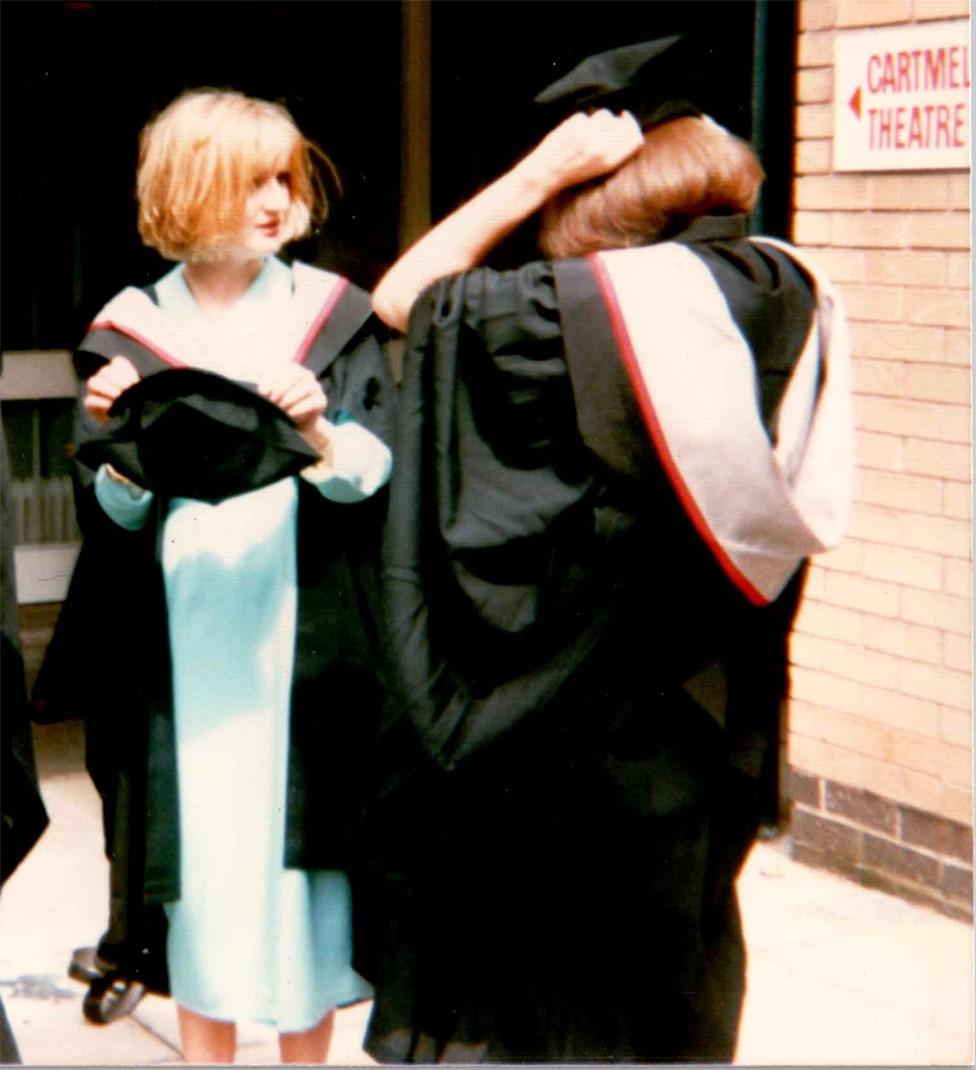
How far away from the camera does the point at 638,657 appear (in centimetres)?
279

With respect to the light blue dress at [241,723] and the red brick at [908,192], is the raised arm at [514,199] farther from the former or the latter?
the red brick at [908,192]

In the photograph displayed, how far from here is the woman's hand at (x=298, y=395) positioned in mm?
3191

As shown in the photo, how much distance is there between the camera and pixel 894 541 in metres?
5.05

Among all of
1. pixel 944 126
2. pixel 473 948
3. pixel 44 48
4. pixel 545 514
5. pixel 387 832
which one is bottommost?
pixel 473 948

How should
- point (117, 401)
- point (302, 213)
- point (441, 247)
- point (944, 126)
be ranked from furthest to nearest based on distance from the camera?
point (944, 126)
point (302, 213)
point (117, 401)
point (441, 247)

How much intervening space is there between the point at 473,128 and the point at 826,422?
478 cm

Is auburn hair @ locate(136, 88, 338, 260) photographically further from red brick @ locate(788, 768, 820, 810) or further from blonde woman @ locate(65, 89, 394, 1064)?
red brick @ locate(788, 768, 820, 810)

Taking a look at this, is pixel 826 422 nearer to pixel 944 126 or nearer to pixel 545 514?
pixel 545 514

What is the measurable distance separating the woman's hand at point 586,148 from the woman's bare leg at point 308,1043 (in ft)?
5.53

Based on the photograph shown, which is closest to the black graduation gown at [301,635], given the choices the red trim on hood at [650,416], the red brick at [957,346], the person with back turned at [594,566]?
the person with back turned at [594,566]

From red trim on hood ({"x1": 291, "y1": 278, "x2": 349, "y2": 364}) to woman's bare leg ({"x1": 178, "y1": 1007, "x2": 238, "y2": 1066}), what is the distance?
4.12 feet

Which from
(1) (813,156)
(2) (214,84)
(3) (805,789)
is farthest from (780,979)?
(2) (214,84)

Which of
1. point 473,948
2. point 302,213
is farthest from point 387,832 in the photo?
point 302,213

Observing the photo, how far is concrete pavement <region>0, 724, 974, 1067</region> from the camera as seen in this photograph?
167 inches
